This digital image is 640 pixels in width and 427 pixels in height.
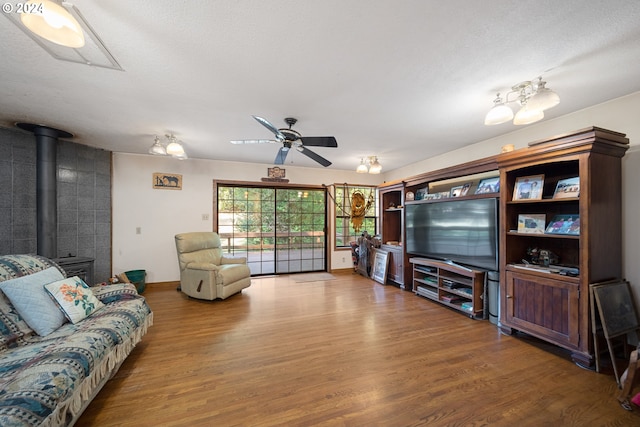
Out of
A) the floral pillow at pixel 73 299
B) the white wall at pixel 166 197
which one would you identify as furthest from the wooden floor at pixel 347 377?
the white wall at pixel 166 197

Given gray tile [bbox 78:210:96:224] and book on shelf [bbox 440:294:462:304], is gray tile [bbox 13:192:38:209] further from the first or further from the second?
book on shelf [bbox 440:294:462:304]

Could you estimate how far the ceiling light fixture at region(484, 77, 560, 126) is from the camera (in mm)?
1870

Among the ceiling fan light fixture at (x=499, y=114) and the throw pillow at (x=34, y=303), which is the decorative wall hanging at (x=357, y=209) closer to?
the ceiling fan light fixture at (x=499, y=114)

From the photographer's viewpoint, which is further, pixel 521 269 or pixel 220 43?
pixel 521 269

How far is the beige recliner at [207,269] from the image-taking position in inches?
144

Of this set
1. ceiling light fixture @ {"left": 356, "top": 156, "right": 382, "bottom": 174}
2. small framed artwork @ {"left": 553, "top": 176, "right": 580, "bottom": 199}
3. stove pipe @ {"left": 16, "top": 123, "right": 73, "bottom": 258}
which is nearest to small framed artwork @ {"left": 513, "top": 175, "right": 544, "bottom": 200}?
small framed artwork @ {"left": 553, "top": 176, "right": 580, "bottom": 199}

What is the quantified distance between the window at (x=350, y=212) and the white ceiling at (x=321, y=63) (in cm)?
286

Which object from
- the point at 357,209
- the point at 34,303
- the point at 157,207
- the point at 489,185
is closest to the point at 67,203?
the point at 157,207

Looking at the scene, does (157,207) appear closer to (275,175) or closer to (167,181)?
(167,181)

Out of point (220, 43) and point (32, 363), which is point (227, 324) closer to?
point (32, 363)

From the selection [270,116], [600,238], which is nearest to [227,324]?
[270,116]

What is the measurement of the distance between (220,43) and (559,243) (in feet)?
12.1

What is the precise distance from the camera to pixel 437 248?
3721 mm

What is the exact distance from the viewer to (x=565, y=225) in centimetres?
230
